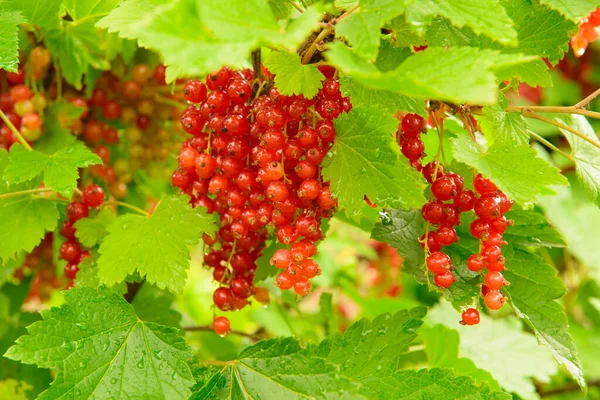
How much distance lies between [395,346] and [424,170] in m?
0.25

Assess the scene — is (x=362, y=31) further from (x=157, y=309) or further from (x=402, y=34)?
(x=157, y=309)

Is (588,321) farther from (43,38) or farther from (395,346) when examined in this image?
(43,38)

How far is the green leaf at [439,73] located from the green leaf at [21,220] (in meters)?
0.56

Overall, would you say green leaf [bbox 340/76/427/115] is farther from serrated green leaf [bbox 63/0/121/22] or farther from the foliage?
serrated green leaf [bbox 63/0/121/22]

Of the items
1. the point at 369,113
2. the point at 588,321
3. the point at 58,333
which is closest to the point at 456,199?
the point at 369,113

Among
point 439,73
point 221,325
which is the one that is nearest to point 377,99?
point 439,73

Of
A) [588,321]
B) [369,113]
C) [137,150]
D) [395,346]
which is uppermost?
[369,113]

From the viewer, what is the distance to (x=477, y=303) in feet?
2.49

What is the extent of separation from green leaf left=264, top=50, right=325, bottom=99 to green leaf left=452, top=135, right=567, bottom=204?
0.58 ft

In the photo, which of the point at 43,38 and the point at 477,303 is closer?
the point at 477,303

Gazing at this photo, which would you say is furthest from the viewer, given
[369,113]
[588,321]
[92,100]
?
[588,321]

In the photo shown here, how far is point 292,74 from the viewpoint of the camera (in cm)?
67

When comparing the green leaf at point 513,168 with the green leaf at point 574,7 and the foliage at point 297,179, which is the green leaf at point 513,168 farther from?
the green leaf at point 574,7

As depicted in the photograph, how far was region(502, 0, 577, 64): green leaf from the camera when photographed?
2.42 ft
